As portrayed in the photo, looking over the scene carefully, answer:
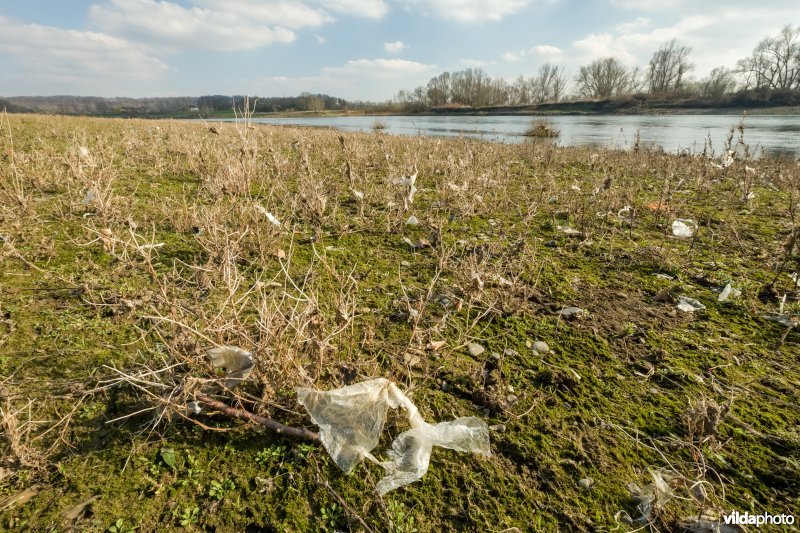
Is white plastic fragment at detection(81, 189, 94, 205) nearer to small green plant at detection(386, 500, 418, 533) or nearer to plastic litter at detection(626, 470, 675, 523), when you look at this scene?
small green plant at detection(386, 500, 418, 533)

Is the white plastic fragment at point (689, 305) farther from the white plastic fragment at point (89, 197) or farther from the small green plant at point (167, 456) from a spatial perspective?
the white plastic fragment at point (89, 197)

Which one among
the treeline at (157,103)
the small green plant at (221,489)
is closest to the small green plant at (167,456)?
the small green plant at (221,489)

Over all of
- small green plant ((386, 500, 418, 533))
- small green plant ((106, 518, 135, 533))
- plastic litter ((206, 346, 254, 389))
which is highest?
plastic litter ((206, 346, 254, 389))

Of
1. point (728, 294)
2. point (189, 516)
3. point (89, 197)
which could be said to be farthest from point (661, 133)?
point (189, 516)

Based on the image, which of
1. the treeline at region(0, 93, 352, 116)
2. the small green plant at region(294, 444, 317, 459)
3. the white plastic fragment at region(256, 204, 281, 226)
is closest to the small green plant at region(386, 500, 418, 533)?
the small green plant at region(294, 444, 317, 459)

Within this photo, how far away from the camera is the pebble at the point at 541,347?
221 cm

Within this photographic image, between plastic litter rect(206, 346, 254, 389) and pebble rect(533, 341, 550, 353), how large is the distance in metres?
1.58

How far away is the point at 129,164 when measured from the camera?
20.7 feet

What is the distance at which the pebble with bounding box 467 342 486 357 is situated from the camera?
219 centimetres

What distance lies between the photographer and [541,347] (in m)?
2.22

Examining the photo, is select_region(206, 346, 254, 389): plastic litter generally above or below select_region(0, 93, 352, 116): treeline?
below

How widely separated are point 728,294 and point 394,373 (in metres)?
2.58

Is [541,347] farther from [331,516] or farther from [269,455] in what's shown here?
[269,455]

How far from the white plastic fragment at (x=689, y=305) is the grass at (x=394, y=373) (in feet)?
0.19
